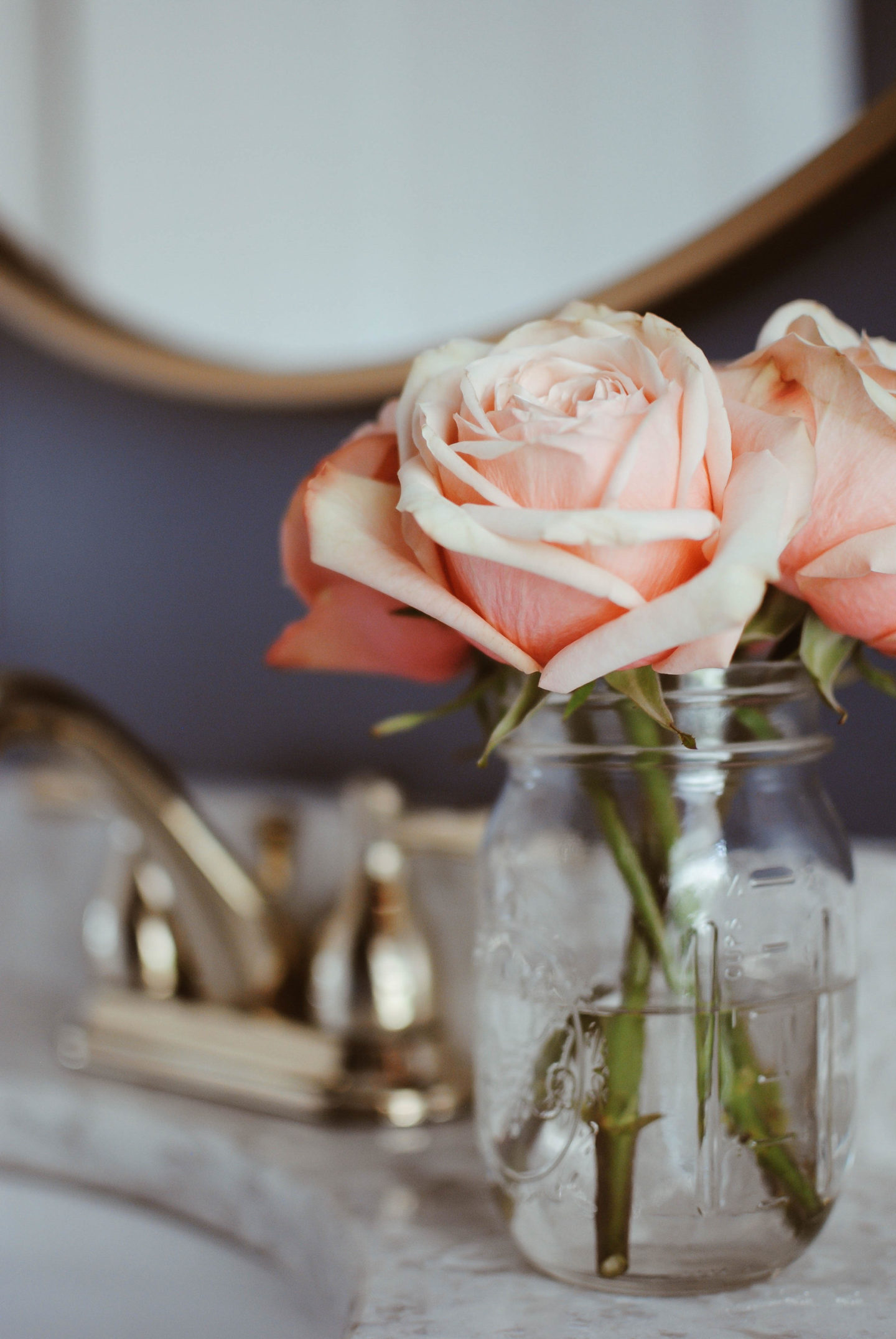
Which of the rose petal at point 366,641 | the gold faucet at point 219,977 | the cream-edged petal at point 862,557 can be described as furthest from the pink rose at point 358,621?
the gold faucet at point 219,977

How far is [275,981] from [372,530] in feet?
1.27

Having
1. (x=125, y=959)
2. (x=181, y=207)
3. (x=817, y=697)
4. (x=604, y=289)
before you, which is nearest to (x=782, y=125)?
(x=604, y=289)

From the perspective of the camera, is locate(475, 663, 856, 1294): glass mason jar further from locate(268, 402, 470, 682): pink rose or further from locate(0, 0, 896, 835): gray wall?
locate(0, 0, 896, 835): gray wall

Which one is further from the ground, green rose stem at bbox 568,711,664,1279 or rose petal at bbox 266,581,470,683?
rose petal at bbox 266,581,470,683

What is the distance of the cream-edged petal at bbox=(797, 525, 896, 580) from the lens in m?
0.29

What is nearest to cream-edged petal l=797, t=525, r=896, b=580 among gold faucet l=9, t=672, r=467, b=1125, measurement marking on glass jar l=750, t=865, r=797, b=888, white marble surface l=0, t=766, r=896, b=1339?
measurement marking on glass jar l=750, t=865, r=797, b=888

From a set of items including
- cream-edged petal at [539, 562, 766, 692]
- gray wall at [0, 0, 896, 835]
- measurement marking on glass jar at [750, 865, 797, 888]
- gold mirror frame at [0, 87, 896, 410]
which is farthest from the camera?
gray wall at [0, 0, 896, 835]

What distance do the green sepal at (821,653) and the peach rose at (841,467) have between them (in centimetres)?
2

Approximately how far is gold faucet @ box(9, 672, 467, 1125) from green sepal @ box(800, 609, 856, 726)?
0.31 meters

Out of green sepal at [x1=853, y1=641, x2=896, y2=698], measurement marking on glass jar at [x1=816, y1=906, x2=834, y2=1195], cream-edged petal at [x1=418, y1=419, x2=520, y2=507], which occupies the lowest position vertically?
measurement marking on glass jar at [x1=816, y1=906, x2=834, y2=1195]

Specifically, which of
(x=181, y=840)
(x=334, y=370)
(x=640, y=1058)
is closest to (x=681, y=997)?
(x=640, y=1058)

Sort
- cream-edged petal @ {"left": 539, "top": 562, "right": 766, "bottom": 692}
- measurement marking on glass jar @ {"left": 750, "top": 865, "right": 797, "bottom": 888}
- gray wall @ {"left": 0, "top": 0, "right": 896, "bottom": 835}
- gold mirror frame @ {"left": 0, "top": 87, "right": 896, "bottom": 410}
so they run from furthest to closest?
gray wall @ {"left": 0, "top": 0, "right": 896, "bottom": 835}
gold mirror frame @ {"left": 0, "top": 87, "right": 896, "bottom": 410}
measurement marking on glass jar @ {"left": 750, "top": 865, "right": 797, "bottom": 888}
cream-edged petal @ {"left": 539, "top": 562, "right": 766, "bottom": 692}

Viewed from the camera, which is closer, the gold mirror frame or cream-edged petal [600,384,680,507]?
cream-edged petal [600,384,680,507]

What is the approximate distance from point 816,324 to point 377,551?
14cm
